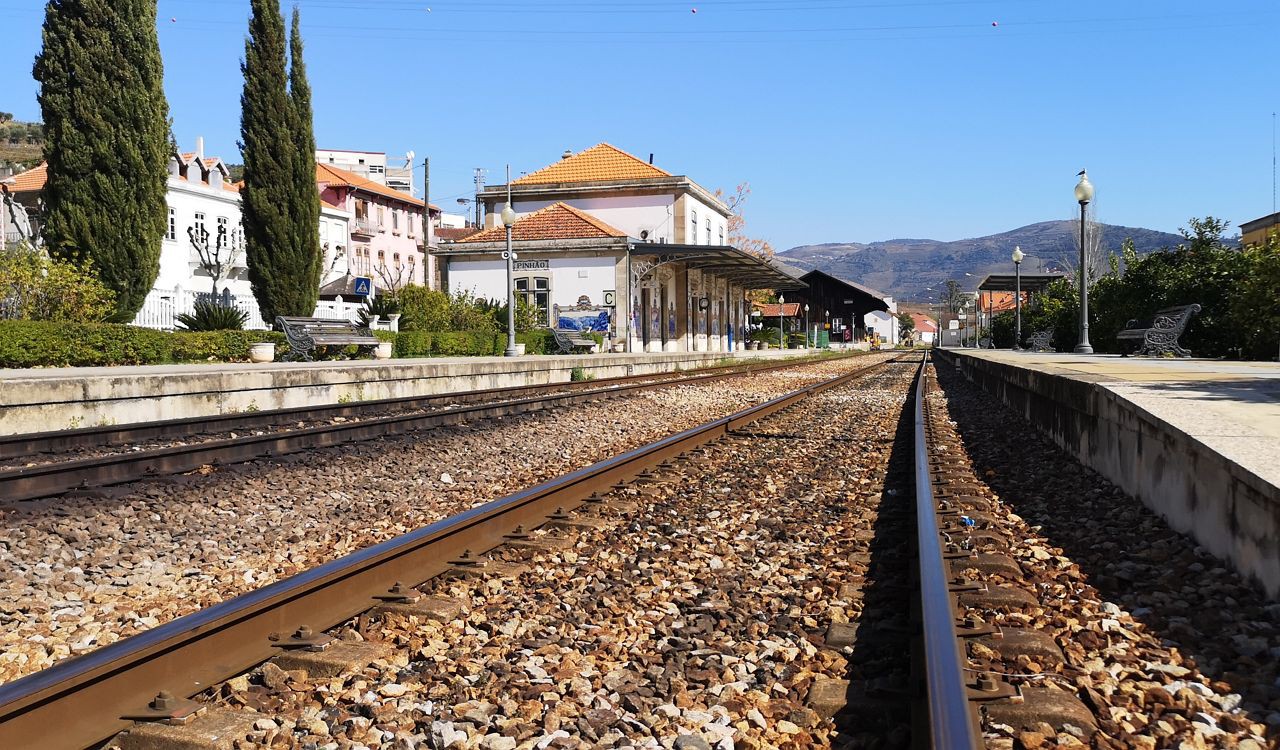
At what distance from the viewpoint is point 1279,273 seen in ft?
43.4

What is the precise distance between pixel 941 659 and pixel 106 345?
17361mm

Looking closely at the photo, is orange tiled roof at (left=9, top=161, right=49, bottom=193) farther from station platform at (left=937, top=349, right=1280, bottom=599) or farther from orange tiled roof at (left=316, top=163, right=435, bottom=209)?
station platform at (left=937, top=349, right=1280, bottom=599)

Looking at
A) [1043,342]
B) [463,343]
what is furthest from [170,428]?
[1043,342]

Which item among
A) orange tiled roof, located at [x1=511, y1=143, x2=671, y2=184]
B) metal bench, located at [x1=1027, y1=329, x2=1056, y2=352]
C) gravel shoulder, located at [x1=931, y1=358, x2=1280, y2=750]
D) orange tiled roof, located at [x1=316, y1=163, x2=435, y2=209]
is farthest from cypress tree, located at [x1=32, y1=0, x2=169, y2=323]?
orange tiled roof, located at [x1=316, y1=163, x2=435, y2=209]

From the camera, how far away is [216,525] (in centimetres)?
571

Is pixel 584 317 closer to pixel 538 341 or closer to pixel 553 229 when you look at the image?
pixel 553 229

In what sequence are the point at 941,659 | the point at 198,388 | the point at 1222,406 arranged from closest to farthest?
the point at 941,659 < the point at 1222,406 < the point at 198,388

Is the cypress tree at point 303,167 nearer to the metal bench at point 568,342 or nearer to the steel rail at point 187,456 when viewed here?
the metal bench at point 568,342

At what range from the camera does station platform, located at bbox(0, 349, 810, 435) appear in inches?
398

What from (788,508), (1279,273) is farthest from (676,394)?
(788,508)

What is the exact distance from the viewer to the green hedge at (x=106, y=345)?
15.2m

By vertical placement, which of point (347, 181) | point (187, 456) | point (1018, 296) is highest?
point (347, 181)

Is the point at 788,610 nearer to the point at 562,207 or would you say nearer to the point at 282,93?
the point at 282,93

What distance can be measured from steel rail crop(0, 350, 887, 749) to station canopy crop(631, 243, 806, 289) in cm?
3317
